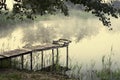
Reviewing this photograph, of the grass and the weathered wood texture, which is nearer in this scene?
the grass

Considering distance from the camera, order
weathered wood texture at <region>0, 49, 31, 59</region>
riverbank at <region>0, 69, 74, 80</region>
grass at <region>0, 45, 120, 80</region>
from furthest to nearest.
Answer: weathered wood texture at <region>0, 49, 31, 59</region>
grass at <region>0, 45, 120, 80</region>
riverbank at <region>0, 69, 74, 80</region>

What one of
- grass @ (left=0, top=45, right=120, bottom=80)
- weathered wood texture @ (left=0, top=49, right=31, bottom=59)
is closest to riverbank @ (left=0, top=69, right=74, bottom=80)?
grass @ (left=0, top=45, right=120, bottom=80)

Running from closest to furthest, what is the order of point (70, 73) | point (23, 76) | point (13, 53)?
point (23, 76)
point (13, 53)
point (70, 73)

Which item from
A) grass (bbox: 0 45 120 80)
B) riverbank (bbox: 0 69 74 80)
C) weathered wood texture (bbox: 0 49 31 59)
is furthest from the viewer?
weathered wood texture (bbox: 0 49 31 59)

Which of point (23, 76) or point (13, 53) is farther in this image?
point (13, 53)

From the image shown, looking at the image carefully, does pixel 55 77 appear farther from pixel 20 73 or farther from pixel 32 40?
pixel 32 40

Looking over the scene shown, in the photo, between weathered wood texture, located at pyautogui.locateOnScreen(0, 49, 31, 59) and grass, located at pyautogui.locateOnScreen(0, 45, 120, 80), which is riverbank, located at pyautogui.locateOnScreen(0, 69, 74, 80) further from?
weathered wood texture, located at pyautogui.locateOnScreen(0, 49, 31, 59)

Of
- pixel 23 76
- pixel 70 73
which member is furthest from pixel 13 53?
pixel 70 73

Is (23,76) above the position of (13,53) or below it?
below

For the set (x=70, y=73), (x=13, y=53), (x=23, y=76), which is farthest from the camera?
(x=70, y=73)

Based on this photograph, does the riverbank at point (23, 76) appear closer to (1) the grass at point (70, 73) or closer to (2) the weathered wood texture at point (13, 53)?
(1) the grass at point (70, 73)

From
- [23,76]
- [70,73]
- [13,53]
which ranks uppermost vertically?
[13,53]

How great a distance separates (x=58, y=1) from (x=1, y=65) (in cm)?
723

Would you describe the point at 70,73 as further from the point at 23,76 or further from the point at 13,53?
the point at 23,76
